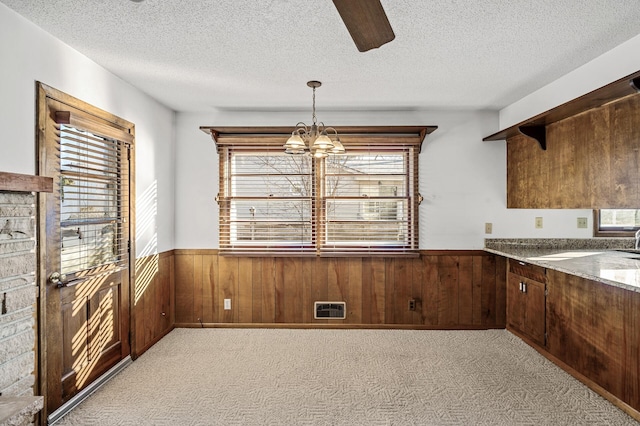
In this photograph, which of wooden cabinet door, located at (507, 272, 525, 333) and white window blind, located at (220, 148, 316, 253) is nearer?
wooden cabinet door, located at (507, 272, 525, 333)

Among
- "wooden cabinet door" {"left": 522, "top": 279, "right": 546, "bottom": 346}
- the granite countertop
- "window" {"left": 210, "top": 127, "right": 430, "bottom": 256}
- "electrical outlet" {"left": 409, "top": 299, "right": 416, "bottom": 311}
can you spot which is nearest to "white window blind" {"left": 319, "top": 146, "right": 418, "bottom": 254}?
"window" {"left": 210, "top": 127, "right": 430, "bottom": 256}

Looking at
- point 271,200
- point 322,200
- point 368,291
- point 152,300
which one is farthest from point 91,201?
point 368,291

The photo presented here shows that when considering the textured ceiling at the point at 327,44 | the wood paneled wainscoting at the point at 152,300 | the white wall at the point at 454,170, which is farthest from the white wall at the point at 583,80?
the wood paneled wainscoting at the point at 152,300

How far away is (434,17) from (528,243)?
2.88 meters

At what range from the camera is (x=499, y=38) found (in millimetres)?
2338

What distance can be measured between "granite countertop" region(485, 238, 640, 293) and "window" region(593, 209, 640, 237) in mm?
85

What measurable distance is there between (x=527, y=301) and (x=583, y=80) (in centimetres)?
198

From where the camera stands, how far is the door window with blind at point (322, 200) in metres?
4.01

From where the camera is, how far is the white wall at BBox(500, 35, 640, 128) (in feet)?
7.93

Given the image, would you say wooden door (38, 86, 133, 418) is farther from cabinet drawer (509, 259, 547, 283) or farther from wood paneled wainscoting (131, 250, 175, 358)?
cabinet drawer (509, 259, 547, 283)

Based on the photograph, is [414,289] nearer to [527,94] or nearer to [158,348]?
[527,94]

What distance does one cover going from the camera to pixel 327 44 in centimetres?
243

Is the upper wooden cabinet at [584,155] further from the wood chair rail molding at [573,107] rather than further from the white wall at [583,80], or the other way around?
the white wall at [583,80]

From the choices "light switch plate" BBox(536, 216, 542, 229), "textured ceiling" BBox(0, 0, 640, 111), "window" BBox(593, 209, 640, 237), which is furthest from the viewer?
"light switch plate" BBox(536, 216, 542, 229)
